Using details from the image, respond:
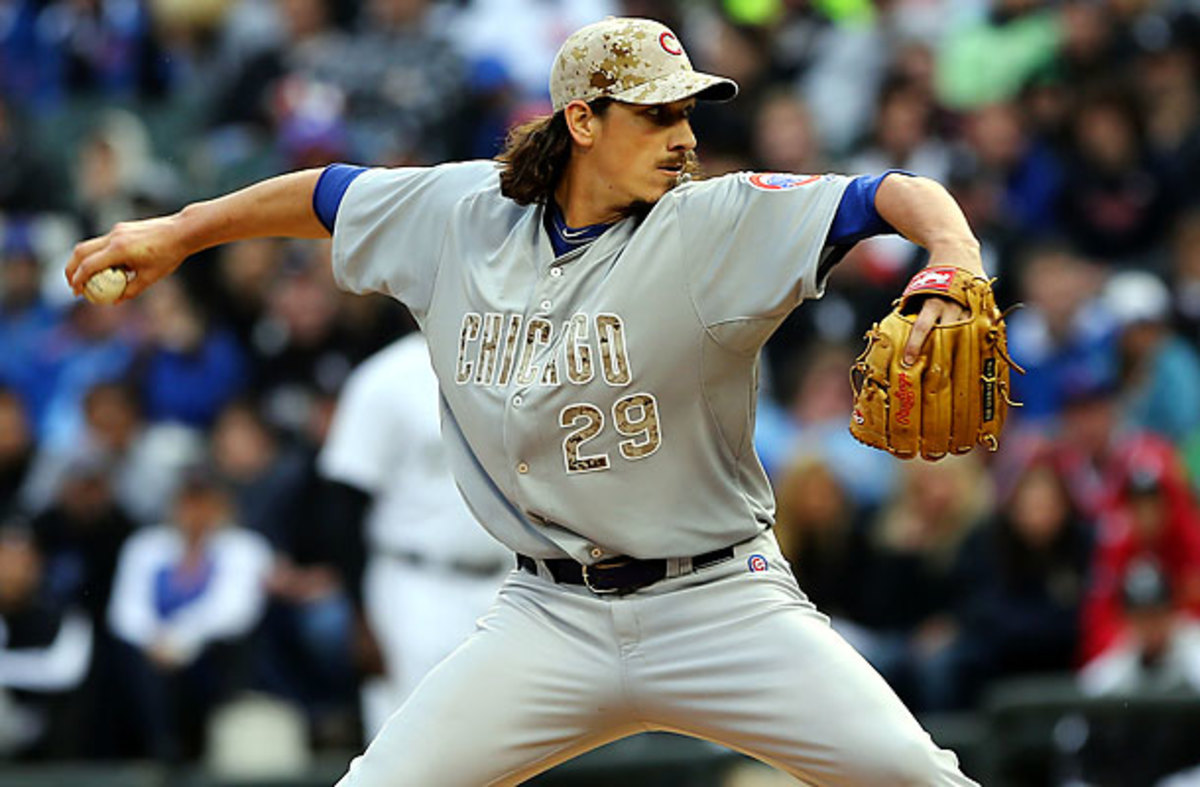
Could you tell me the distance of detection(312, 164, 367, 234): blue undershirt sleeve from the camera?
5.18 m

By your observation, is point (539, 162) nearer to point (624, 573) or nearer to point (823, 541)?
point (624, 573)

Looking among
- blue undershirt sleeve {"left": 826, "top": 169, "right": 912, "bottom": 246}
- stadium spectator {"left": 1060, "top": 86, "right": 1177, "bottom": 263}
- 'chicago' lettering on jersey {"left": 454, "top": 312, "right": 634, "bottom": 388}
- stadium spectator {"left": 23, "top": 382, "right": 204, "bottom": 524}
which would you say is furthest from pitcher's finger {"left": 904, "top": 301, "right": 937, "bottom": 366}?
stadium spectator {"left": 1060, "top": 86, "right": 1177, "bottom": 263}

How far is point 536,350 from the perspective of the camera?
4.76m

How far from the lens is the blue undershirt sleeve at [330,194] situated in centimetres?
518

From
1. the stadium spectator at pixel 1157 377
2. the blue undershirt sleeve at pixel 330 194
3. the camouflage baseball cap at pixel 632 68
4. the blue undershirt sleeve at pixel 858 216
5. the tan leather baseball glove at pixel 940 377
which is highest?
the camouflage baseball cap at pixel 632 68

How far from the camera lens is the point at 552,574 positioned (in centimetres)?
482

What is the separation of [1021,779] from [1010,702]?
12.9 inches

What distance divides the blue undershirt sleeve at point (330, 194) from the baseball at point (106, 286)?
498 mm

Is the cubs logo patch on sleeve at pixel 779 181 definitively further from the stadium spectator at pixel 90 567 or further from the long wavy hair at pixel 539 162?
the stadium spectator at pixel 90 567

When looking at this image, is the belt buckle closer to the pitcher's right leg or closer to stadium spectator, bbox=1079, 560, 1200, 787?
the pitcher's right leg

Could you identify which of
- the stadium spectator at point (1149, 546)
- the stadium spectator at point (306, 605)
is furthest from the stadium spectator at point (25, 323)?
the stadium spectator at point (1149, 546)

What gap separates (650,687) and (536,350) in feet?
2.59

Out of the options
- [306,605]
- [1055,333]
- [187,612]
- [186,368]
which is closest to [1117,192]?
[1055,333]

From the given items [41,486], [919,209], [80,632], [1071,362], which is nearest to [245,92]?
[41,486]
